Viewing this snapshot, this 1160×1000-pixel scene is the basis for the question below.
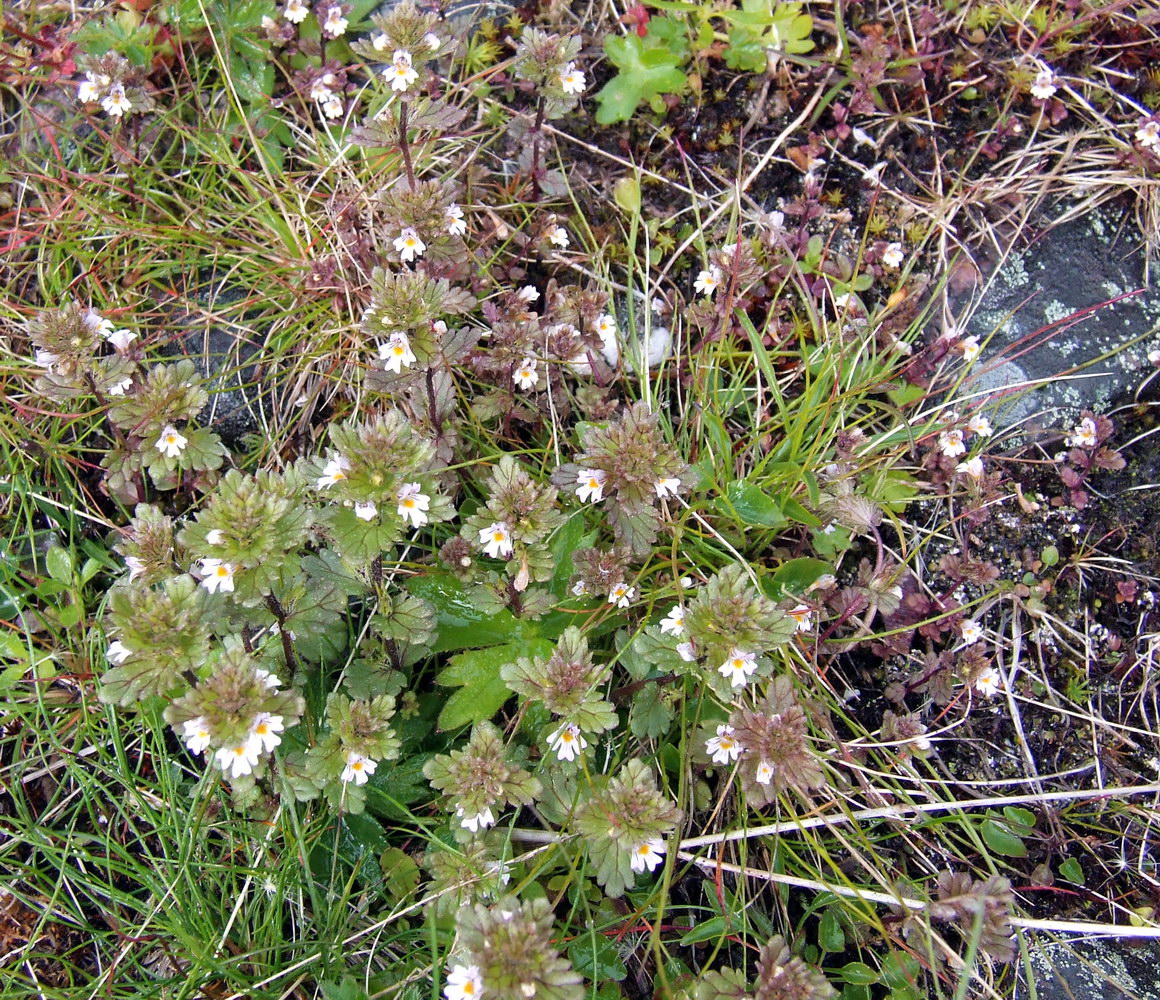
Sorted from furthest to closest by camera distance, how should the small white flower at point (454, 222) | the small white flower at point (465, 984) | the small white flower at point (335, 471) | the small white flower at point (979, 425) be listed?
the small white flower at point (979, 425) → the small white flower at point (454, 222) → the small white flower at point (335, 471) → the small white flower at point (465, 984)

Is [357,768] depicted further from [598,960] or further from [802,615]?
[802,615]

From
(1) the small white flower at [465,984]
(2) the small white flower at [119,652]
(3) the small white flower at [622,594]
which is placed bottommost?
(1) the small white flower at [465,984]

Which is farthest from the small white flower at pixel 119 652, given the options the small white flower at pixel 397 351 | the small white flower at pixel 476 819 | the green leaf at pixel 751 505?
the green leaf at pixel 751 505

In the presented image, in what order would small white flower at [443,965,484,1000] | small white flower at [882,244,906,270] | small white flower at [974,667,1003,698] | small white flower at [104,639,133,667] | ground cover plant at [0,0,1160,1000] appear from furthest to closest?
small white flower at [882,244,906,270]
small white flower at [974,667,1003,698]
ground cover plant at [0,0,1160,1000]
small white flower at [104,639,133,667]
small white flower at [443,965,484,1000]

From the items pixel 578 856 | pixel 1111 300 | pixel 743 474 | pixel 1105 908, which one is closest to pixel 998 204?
pixel 1111 300

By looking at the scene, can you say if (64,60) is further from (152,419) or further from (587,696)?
(587,696)

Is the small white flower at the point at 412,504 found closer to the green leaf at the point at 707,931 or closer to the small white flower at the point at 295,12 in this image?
the green leaf at the point at 707,931

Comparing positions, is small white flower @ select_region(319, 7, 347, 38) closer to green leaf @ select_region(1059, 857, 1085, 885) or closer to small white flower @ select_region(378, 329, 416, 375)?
small white flower @ select_region(378, 329, 416, 375)

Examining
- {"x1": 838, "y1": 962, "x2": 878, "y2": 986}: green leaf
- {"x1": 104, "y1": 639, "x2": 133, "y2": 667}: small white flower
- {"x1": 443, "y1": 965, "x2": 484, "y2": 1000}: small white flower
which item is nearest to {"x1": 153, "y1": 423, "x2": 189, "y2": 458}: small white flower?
{"x1": 104, "y1": 639, "x2": 133, "y2": 667}: small white flower
